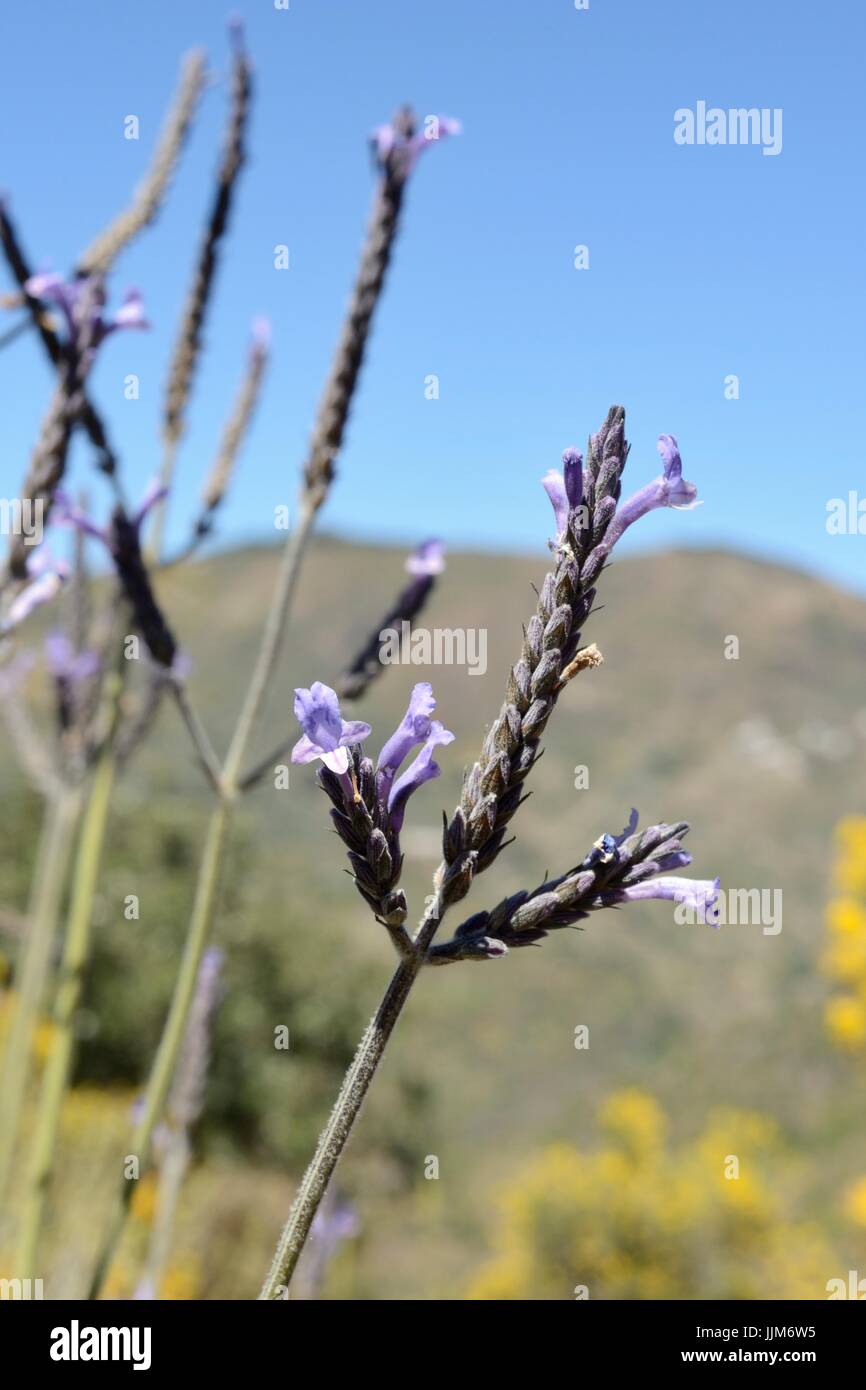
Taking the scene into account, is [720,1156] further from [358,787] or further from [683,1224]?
[358,787]

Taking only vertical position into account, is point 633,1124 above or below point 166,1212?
below

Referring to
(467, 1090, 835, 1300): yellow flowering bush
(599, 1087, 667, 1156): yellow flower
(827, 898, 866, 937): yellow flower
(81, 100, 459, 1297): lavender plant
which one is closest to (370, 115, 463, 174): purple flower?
(81, 100, 459, 1297): lavender plant

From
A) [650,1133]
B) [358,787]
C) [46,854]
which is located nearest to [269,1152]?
[650,1133]

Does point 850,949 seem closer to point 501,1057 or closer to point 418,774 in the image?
point 418,774

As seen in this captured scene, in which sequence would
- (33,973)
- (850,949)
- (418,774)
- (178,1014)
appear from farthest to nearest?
1. (850,949)
2. (33,973)
3. (178,1014)
4. (418,774)

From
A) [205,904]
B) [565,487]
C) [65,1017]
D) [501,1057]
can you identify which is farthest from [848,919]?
[501,1057]

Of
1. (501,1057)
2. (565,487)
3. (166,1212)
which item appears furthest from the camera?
(501,1057)
